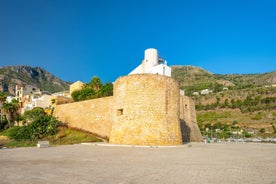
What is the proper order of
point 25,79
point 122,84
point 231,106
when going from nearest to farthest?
point 122,84, point 231,106, point 25,79

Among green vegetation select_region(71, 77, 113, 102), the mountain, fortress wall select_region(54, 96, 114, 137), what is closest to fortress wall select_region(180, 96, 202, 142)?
fortress wall select_region(54, 96, 114, 137)

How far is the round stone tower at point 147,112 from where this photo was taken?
15945mm

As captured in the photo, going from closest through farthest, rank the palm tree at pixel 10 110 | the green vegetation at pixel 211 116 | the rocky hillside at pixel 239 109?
1. the palm tree at pixel 10 110
2. the rocky hillside at pixel 239 109
3. the green vegetation at pixel 211 116

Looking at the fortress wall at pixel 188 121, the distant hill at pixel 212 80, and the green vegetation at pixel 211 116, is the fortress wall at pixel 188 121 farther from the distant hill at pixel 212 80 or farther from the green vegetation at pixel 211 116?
the distant hill at pixel 212 80

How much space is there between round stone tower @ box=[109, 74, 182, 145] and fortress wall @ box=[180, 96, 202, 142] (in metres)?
8.21

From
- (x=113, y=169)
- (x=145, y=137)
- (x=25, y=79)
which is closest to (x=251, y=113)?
(x=145, y=137)

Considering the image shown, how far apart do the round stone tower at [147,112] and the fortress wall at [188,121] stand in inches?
323

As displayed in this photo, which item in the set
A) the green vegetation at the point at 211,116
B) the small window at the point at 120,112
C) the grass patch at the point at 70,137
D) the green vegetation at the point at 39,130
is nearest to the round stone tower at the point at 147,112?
the small window at the point at 120,112

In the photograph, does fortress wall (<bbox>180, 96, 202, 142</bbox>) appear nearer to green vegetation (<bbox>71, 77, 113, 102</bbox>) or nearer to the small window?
green vegetation (<bbox>71, 77, 113, 102</bbox>)

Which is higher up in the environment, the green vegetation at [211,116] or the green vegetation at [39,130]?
the green vegetation at [211,116]

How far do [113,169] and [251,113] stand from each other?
58.2 meters

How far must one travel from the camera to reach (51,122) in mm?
26453

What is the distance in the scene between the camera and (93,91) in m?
34.7

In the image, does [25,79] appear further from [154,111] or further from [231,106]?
[154,111]
